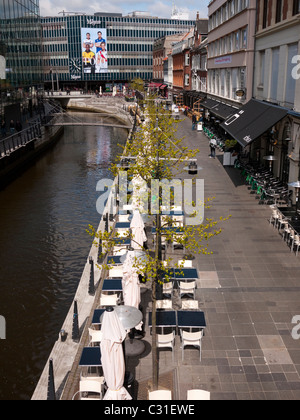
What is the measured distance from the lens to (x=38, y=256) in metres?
21.3

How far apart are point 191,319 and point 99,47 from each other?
13499 cm

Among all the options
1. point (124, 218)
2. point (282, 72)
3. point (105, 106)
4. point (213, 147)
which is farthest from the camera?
point (105, 106)

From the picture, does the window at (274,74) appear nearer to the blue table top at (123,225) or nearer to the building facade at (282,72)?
the building facade at (282,72)

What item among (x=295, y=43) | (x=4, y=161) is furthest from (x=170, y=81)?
(x=295, y=43)

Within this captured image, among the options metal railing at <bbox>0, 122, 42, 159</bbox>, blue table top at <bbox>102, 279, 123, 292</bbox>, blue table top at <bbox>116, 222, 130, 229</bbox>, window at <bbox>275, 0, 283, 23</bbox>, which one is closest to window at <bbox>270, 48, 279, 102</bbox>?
window at <bbox>275, 0, 283, 23</bbox>

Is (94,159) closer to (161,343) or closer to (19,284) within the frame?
(19,284)

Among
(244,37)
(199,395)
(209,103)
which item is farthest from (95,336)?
(209,103)

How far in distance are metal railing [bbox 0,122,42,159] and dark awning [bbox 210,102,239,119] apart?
19.3 metres

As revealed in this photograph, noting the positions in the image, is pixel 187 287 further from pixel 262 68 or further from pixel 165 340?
pixel 262 68

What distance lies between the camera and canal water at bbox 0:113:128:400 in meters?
13.7

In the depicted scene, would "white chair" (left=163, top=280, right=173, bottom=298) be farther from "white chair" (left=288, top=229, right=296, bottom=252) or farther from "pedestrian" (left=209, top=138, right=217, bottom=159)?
"pedestrian" (left=209, top=138, right=217, bottom=159)

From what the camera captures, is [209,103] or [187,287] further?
[209,103]

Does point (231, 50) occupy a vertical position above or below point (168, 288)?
above

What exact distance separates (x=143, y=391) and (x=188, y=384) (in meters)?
1.12
